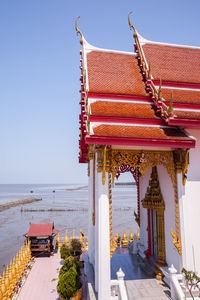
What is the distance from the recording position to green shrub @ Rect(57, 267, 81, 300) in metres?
7.90

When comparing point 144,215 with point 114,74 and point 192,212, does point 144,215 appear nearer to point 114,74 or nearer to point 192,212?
point 192,212

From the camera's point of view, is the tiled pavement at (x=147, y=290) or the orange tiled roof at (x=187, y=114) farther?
the orange tiled roof at (x=187, y=114)

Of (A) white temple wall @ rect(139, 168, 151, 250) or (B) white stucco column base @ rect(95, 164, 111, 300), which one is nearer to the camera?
(B) white stucco column base @ rect(95, 164, 111, 300)

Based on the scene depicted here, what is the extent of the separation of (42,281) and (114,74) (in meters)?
9.84

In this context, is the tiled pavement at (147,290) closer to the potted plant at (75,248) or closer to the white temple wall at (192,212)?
the white temple wall at (192,212)

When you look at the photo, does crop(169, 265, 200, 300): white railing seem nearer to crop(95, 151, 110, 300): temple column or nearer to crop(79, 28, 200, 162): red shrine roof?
crop(95, 151, 110, 300): temple column

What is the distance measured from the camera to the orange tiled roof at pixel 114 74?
910 cm

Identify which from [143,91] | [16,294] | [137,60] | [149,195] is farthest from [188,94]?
[16,294]

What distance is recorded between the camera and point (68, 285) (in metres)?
7.93

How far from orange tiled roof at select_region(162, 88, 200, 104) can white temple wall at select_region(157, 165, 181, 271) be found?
280 cm

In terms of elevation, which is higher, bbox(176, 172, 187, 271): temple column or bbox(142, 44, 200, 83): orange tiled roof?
bbox(142, 44, 200, 83): orange tiled roof

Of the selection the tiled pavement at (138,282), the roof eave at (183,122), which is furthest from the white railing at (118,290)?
the roof eave at (183,122)

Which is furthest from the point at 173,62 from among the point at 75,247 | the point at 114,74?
the point at 75,247

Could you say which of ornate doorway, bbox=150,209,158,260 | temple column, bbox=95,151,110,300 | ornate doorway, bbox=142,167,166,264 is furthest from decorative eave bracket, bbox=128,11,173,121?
ornate doorway, bbox=150,209,158,260
